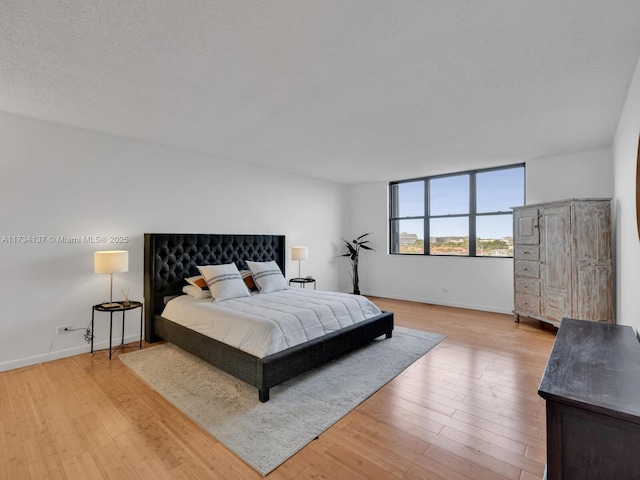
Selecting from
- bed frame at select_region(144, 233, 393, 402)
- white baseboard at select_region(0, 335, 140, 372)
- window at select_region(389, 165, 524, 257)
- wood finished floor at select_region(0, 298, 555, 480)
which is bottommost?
wood finished floor at select_region(0, 298, 555, 480)

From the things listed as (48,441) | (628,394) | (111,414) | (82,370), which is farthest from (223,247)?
(628,394)

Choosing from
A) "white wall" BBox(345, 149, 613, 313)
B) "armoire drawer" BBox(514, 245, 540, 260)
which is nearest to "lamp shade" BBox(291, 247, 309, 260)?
"white wall" BBox(345, 149, 613, 313)

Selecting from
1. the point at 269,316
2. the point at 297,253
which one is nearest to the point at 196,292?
the point at 269,316

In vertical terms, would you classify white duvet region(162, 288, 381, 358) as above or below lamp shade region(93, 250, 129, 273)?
below

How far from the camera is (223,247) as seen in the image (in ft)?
15.8

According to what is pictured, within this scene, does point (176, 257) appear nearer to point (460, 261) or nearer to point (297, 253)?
point (297, 253)

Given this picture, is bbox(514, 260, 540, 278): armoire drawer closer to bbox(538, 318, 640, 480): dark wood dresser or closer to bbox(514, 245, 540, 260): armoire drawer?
bbox(514, 245, 540, 260): armoire drawer

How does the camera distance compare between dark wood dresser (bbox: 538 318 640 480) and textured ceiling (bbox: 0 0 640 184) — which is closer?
dark wood dresser (bbox: 538 318 640 480)

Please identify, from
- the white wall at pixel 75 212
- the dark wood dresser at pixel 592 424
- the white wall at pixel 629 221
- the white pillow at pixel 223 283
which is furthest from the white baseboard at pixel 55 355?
the white wall at pixel 629 221

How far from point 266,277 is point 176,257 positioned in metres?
1.24

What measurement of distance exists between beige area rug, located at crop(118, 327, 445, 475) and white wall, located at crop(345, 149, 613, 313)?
7.97 feet

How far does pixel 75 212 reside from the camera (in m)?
3.56

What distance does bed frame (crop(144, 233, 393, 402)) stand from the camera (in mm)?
2680

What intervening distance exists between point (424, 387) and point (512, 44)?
8.90 ft
